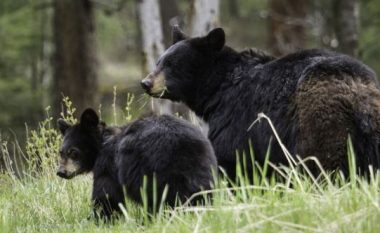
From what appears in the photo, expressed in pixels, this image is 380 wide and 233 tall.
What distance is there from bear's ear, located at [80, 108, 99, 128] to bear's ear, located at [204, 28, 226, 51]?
1303mm

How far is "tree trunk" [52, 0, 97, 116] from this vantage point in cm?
1576

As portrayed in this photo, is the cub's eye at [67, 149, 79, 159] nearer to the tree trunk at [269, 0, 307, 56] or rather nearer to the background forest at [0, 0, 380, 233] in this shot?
the background forest at [0, 0, 380, 233]

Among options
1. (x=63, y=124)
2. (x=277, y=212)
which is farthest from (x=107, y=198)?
(x=277, y=212)

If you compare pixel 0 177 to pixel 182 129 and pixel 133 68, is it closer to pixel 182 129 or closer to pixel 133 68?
pixel 182 129

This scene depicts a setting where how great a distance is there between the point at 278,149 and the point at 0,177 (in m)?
3.20

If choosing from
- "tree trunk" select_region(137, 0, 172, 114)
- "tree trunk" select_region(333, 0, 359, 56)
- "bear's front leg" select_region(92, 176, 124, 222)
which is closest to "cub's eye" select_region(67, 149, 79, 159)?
"bear's front leg" select_region(92, 176, 124, 222)

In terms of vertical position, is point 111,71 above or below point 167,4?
below

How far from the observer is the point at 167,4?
2086cm

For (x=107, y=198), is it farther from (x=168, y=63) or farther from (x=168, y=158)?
(x=168, y=63)

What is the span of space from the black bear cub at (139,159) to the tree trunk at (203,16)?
5.04 metres

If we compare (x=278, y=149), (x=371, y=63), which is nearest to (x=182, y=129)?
(x=278, y=149)

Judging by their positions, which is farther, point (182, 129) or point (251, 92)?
point (251, 92)

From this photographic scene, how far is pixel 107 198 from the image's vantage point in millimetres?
6293

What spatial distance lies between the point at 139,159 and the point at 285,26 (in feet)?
43.2
